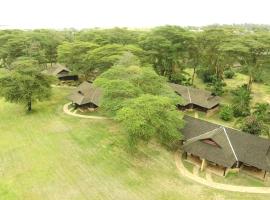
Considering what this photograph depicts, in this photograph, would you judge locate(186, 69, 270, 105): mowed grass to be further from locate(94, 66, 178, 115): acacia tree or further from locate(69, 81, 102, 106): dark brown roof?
locate(69, 81, 102, 106): dark brown roof

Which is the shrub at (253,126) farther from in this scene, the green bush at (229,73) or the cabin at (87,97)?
the green bush at (229,73)

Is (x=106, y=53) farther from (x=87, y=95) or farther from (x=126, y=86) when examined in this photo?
(x=126, y=86)

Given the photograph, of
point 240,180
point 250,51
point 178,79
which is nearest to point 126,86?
point 240,180

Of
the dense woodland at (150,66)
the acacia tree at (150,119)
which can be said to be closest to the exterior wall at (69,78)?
the dense woodland at (150,66)

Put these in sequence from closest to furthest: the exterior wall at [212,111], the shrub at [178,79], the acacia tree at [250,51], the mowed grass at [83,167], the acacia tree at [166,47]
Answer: the mowed grass at [83,167]
the exterior wall at [212,111]
the acacia tree at [250,51]
the acacia tree at [166,47]
the shrub at [178,79]

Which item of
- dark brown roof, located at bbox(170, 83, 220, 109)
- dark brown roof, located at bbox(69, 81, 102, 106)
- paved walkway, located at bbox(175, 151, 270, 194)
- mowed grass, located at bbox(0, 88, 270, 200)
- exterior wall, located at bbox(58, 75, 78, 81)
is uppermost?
dark brown roof, located at bbox(170, 83, 220, 109)

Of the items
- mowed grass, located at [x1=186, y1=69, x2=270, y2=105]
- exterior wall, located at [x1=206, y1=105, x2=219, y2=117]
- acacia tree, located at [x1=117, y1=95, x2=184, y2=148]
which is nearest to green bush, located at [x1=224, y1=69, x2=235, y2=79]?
mowed grass, located at [x1=186, y1=69, x2=270, y2=105]

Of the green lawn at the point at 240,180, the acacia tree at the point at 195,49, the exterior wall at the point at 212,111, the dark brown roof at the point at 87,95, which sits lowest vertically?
the green lawn at the point at 240,180
